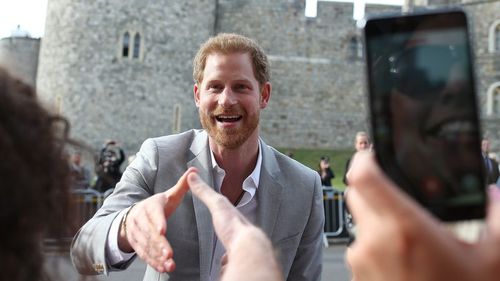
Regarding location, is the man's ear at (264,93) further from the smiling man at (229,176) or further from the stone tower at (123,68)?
the stone tower at (123,68)

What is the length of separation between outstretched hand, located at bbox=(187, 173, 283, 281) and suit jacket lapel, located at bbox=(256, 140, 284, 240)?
3.33 ft

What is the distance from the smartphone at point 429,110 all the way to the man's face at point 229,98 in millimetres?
1299

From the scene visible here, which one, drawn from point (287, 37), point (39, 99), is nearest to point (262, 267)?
point (39, 99)

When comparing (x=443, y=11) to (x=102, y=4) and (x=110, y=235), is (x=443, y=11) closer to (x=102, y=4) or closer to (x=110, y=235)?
(x=110, y=235)

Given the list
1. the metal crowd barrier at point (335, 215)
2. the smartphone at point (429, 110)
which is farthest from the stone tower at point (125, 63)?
the smartphone at point (429, 110)

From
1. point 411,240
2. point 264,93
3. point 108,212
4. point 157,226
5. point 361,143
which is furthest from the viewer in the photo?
point 361,143

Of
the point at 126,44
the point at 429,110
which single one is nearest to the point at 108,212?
the point at 429,110

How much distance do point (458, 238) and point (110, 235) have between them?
3.97 ft

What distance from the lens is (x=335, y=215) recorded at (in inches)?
328

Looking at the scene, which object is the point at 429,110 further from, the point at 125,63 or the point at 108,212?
the point at 125,63

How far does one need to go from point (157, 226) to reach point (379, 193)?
72 cm

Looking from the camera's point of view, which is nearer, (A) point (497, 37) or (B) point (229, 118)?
(B) point (229, 118)

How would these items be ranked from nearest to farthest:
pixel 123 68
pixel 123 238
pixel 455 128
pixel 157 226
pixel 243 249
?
pixel 455 128 → pixel 243 249 → pixel 157 226 → pixel 123 238 → pixel 123 68

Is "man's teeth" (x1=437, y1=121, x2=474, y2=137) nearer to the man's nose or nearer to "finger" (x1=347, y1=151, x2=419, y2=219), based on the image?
"finger" (x1=347, y1=151, x2=419, y2=219)
